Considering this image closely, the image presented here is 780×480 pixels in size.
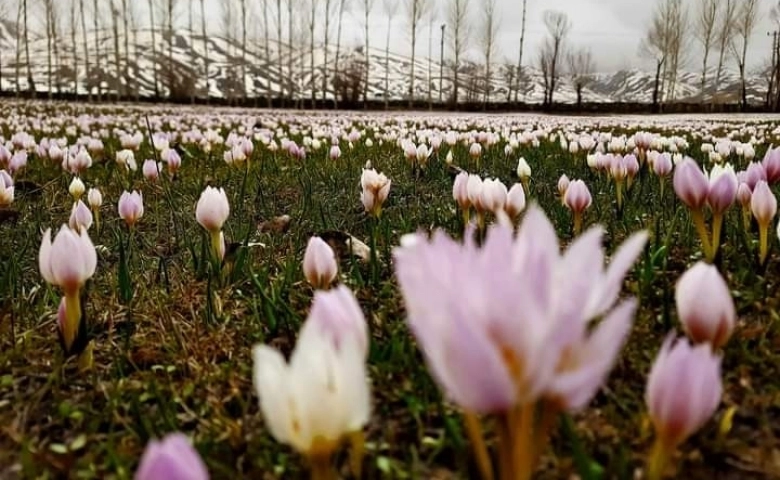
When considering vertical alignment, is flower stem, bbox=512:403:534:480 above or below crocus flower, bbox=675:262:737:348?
below

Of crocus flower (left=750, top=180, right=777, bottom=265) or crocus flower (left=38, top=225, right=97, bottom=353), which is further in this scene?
crocus flower (left=750, top=180, right=777, bottom=265)

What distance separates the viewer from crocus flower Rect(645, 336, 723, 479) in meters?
0.80

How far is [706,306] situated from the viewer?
1.08 metres

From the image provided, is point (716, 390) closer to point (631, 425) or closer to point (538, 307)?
point (538, 307)

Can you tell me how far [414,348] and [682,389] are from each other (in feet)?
3.19

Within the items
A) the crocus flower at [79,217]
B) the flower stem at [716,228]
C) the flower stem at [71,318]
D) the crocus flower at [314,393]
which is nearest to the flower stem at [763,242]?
the flower stem at [716,228]

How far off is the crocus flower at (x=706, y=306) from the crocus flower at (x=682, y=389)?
0.29 metres

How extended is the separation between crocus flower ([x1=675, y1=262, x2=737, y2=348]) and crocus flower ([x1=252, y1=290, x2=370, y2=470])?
64 cm

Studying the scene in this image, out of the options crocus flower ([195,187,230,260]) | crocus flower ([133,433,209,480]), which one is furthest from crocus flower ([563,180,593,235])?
crocus flower ([133,433,209,480])

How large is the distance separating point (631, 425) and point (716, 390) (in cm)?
53

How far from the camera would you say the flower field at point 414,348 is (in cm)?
68

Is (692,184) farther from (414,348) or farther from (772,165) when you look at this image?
(414,348)

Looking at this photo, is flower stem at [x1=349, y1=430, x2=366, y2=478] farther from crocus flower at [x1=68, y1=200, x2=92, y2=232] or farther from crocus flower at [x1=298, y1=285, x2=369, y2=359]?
crocus flower at [x1=68, y1=200, x2=92, y2=232]

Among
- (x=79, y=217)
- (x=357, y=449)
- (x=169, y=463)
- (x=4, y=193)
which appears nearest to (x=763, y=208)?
(x=357, y=449)
